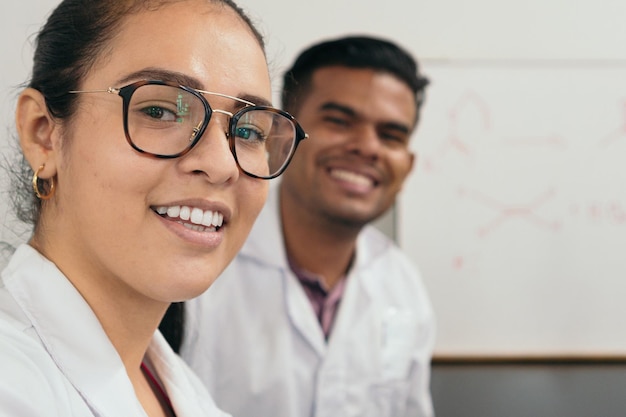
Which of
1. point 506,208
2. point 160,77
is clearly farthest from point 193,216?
point 506,208

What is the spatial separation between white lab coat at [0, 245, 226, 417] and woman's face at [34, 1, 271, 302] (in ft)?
0.12

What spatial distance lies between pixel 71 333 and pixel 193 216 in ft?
0.46

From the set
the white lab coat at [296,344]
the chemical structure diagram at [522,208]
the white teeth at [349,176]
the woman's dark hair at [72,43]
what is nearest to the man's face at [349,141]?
the white teeth at [349,176]

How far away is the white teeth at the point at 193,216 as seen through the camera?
20.2 inches

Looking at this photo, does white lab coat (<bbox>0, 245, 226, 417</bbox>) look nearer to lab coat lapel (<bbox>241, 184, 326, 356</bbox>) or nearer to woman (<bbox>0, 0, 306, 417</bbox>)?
woman (<bbox>0, 0, 306, 417</bbox>)

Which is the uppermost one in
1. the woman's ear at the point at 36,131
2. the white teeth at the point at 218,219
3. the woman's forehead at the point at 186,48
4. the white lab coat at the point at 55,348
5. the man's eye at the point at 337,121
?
the woman's forehead at the point at 186,48

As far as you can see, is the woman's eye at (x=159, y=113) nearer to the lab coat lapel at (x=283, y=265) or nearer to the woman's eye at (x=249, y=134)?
the woman's eye at (x=249, y=134)

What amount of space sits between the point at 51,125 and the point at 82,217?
88mm

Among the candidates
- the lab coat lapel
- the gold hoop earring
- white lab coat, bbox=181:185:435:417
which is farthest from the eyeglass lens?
the lab coat lapel

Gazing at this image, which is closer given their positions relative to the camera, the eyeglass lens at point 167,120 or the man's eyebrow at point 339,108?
the eyeglass lens at point 167,120

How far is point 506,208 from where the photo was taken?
1.37m

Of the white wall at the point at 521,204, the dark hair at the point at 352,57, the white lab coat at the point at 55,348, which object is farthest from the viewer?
the white wall at the point at 521,204

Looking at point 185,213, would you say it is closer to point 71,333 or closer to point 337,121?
point 71,333

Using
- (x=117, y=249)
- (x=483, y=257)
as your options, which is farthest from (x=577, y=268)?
(x=117, y=249)
